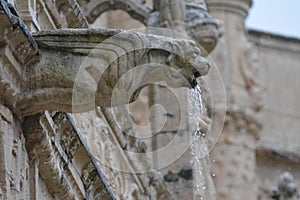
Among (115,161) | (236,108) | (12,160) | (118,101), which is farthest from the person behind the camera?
(236,108)

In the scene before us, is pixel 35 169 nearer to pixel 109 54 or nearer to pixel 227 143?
pixel 109 54

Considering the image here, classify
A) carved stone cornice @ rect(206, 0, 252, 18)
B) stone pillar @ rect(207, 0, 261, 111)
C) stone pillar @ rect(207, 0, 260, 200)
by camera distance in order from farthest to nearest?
carved stone cornice @ rect(206, 0, 252, 18)
stone pillar @ rect(207, 0, 261, 111)
stone pillar @ rect(207, 0, 260, 200)

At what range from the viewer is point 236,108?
16906 millimetres

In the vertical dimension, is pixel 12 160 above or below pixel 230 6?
above

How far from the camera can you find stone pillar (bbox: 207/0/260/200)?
55.3 feet

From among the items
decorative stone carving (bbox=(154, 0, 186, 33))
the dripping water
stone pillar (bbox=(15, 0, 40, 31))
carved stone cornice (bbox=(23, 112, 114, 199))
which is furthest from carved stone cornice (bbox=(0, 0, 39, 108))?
decorative stone carving (bbox=(154, 0, 186, 33))

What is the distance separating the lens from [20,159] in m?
7.94

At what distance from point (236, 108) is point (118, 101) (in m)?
9.25

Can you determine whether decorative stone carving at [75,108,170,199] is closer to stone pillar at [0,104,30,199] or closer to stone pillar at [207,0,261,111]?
stone pillar at [0,104,30,199]

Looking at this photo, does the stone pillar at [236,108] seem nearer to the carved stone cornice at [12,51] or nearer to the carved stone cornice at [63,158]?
the carved stone cornice at [63,158]

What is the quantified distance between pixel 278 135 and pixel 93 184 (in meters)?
11.3

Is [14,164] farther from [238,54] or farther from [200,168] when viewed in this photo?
[238,54]

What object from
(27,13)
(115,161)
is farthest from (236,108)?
(27,13)

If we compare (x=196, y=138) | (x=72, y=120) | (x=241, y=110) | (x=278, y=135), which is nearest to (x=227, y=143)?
(x=241, y=110)
